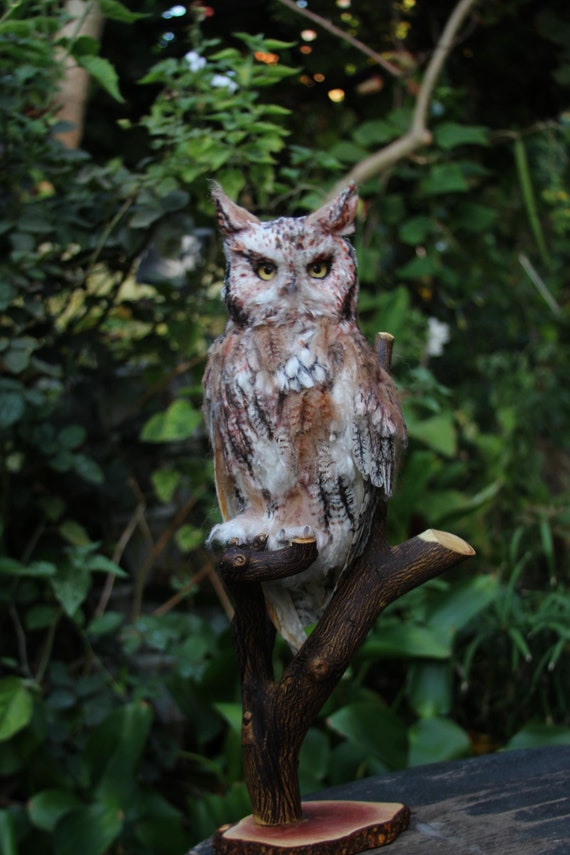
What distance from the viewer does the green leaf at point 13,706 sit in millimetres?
1906

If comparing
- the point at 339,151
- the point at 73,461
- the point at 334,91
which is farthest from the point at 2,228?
the point at 334,91

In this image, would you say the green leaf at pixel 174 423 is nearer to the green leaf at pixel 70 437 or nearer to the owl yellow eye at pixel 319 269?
the green leaf at pixel 70 437

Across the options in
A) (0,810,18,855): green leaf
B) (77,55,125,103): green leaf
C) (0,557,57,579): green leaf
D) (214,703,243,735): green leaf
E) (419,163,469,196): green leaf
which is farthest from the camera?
(419,163,469,196): green leaf

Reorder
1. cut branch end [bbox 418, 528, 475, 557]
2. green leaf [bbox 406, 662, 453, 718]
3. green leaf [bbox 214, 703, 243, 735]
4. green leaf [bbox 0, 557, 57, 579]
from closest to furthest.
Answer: cut branch end [bbox 418, 528, 475, 557], green leaf [bbox 0, 557, 57, 579], green leaf [bbox 214, 703, 243, 735], green leaf [bbox 406, 662, 453, 718]

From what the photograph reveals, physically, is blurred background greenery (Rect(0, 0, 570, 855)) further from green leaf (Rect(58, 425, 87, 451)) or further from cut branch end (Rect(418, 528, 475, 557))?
cut branch end (Rect(418, 528, 475, 557))

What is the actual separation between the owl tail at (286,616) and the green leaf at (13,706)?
81 cm

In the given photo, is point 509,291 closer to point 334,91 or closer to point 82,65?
point 334,91

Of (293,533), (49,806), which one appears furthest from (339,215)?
(49,806)

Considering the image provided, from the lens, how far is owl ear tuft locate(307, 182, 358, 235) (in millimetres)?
1267

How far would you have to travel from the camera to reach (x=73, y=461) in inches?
80.2

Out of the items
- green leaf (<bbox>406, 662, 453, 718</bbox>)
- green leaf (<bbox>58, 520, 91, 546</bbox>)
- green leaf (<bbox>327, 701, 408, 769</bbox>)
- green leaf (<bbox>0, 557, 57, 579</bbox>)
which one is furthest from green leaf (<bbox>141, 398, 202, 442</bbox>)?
green leaf (<bbox>406, 662, 453, 718</bbox>)

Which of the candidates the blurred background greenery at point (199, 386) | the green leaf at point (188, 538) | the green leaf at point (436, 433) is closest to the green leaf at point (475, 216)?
the blurred background greenery at point (199, 386)

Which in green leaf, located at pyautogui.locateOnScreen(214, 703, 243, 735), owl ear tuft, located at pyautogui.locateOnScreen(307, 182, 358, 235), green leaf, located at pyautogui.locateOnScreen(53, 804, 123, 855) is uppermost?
owl ear tuft, located at pyautogui.locateOnScreen(307, 182, 358, 235)

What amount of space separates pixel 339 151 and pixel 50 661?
1513mm
